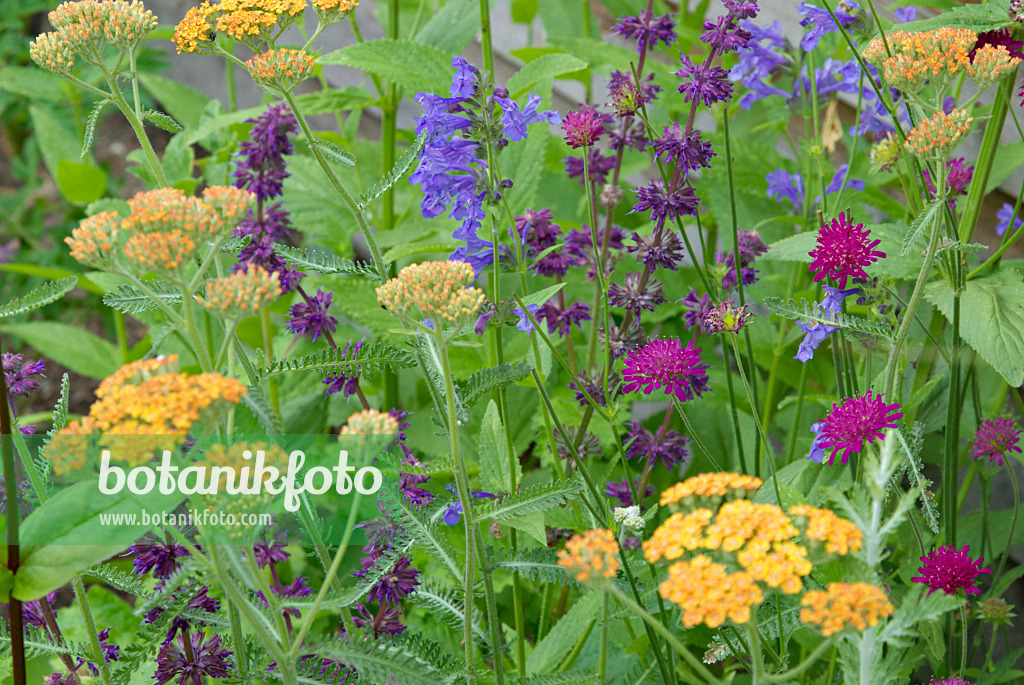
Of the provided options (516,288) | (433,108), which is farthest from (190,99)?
(433,108)

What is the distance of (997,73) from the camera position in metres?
1.05

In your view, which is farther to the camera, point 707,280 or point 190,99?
point 190,99

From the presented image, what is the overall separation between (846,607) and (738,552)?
0.09 m

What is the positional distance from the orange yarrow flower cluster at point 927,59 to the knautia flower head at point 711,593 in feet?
2.30

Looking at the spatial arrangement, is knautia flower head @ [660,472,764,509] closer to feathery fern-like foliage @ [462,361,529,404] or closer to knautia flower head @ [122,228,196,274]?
feathery fern-like foliage @ [462,361,529,404]

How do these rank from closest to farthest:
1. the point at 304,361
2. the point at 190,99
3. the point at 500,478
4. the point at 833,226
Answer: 1. the point at 304,361
2. the point at 833,226
3. the point at 500,478
4. the point at 190,99

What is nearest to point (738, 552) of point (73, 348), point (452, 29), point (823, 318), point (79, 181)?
point (823, 318)

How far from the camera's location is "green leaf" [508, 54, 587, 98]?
1.49 m

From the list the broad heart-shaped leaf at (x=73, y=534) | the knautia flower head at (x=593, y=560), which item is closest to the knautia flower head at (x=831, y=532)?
the knautia flower head at (x=593, y=560)

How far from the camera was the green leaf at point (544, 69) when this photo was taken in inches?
58.6

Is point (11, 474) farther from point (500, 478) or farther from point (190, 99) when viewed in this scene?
point (190, 99)

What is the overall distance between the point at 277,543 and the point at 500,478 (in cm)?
35

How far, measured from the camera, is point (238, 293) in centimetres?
74

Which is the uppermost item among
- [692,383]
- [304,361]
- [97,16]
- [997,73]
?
[97,16]
